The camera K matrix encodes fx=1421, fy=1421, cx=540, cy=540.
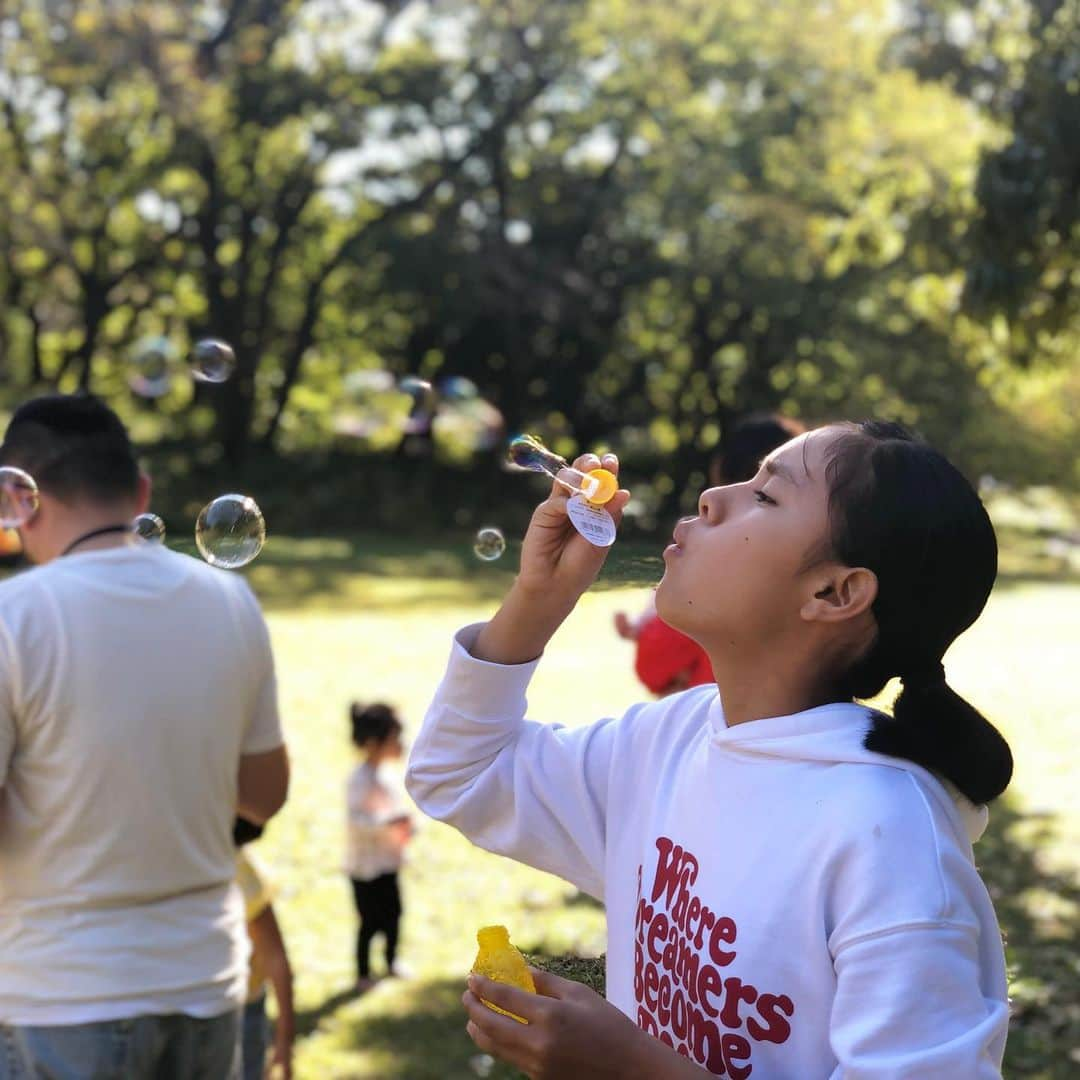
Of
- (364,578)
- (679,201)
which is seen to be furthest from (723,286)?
(364,578)

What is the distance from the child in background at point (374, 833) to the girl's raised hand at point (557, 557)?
3650 millimetres

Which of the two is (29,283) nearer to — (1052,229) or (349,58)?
(349,58)

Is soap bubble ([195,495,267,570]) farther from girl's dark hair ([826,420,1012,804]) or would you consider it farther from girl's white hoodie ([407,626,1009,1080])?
girl's dark hair ([826,420,1012,804])

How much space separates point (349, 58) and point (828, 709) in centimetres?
2622

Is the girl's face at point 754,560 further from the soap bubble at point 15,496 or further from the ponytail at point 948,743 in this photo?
the soap bubble at point 15,496

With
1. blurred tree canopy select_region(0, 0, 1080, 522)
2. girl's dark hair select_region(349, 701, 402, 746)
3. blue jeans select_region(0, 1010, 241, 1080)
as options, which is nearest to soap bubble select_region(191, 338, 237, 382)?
blue jeans select_region(0, 1010, 241, 1080)

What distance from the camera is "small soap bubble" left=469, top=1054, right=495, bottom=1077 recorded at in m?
4.79

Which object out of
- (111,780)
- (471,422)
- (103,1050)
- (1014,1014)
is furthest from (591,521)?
(1014,1014)

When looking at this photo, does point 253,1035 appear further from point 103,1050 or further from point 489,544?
point 489,544

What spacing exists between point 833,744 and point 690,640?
6.40 feet

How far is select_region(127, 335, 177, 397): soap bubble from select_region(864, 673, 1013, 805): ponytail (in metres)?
2.64

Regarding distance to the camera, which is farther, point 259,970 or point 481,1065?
point 481,1065

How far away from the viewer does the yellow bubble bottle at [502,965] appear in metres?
1.49

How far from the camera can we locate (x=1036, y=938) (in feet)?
20.3
